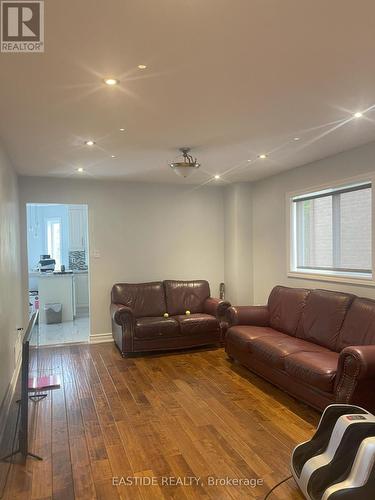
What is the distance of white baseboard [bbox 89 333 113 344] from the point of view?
18.3 ft

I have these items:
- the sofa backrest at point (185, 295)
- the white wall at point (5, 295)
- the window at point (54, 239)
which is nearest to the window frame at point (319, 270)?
the sofa backrest at point (185, 295)

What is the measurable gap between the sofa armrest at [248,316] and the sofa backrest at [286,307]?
0.29 feet

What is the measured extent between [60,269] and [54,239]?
3.75 ft

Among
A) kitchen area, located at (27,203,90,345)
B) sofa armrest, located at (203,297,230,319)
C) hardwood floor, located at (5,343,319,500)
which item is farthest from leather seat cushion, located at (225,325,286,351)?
kitchen area, located at (27,203,90,345)

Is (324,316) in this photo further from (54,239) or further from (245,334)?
(54,239)

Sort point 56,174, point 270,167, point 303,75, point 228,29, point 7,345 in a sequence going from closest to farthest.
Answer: point 228,29
point 303,75
point 7,345
point 270,167
point 56,174

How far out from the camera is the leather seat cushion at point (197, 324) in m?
Answer: 5.00

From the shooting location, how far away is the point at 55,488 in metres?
2.22

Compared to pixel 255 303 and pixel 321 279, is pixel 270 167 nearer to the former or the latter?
pixel 321 279

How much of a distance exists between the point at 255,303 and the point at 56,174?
3.55 metres

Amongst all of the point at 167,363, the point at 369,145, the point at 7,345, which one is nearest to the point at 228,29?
the point at 369,145

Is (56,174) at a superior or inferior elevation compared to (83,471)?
superior

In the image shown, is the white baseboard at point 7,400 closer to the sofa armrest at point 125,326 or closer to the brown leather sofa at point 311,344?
the sofa armrest at point 125,326

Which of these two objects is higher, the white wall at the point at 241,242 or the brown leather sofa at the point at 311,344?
the white wall at the point at 241,242
